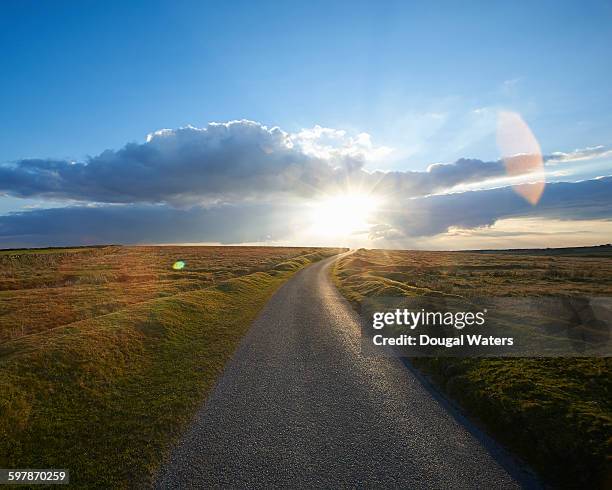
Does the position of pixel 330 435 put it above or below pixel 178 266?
below

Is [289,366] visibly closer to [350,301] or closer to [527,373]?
[527,373]

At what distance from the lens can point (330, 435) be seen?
8.51 metres

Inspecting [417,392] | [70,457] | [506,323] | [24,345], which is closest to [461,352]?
[417,392]

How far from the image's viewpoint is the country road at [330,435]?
7.00 metres

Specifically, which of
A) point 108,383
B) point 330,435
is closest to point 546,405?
point 330,435

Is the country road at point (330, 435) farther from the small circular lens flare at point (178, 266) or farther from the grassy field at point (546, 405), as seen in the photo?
the small circular lens flare at point (178, 266)

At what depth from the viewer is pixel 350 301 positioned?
93.6 feet

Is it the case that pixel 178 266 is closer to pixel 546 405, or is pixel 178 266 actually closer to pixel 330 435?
pixel 330 435

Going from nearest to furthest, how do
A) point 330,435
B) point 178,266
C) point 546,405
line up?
point 330,435 → point 546,405 → point 178,266

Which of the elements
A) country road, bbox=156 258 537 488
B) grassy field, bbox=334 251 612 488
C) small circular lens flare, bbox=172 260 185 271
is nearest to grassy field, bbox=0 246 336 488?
country road, bbox=156 258 537 488

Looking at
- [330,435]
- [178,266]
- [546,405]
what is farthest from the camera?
[178,266]

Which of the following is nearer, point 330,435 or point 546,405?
point 330,435

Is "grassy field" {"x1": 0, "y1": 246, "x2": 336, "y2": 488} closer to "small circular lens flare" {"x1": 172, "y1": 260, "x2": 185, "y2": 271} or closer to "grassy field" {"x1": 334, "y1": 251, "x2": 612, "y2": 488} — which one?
"grassy field" {"x1": 334, "y1": 251, "x2": 612, "y2": 488}

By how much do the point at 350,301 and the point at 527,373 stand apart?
57.9 ft
